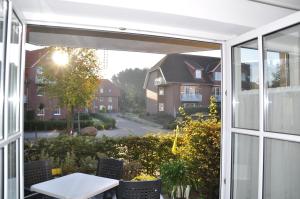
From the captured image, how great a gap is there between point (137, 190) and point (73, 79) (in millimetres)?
5757

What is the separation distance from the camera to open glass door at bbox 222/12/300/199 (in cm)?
215

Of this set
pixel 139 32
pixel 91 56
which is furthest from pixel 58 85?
pixel 139 32

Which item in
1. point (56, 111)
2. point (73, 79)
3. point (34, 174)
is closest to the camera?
point (34, 174)

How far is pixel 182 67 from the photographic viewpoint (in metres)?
9.75

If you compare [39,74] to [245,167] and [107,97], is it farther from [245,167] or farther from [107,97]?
[245,167]

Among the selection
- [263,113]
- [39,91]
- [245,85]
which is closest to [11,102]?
[263,113]

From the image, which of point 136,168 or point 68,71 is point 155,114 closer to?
point 68,71

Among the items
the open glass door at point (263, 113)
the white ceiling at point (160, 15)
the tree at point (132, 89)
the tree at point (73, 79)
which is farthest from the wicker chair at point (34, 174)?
the tree at point (132, 89)

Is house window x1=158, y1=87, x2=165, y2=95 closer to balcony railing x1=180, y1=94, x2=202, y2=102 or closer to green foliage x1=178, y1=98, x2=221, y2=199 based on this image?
balcony railing x1=180, y1=94, x2=202, y2=102

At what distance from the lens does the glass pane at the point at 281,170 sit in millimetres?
2113

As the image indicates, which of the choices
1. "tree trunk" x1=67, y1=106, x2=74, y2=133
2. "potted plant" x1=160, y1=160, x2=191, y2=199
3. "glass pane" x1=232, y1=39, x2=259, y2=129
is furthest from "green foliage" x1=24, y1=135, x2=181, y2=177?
"glass pane" x1=232, y1=39, x2=259, y2=129

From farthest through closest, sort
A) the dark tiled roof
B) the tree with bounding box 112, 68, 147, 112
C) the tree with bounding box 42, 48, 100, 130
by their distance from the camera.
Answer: the dark tiled roof → the tree with bounding box 112, 68, 147, 112 → the tree with bounding box 42, 48, 100, 130

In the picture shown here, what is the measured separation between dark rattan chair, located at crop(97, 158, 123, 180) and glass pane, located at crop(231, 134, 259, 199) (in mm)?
1421

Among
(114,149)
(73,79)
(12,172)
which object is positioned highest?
(73,79)
